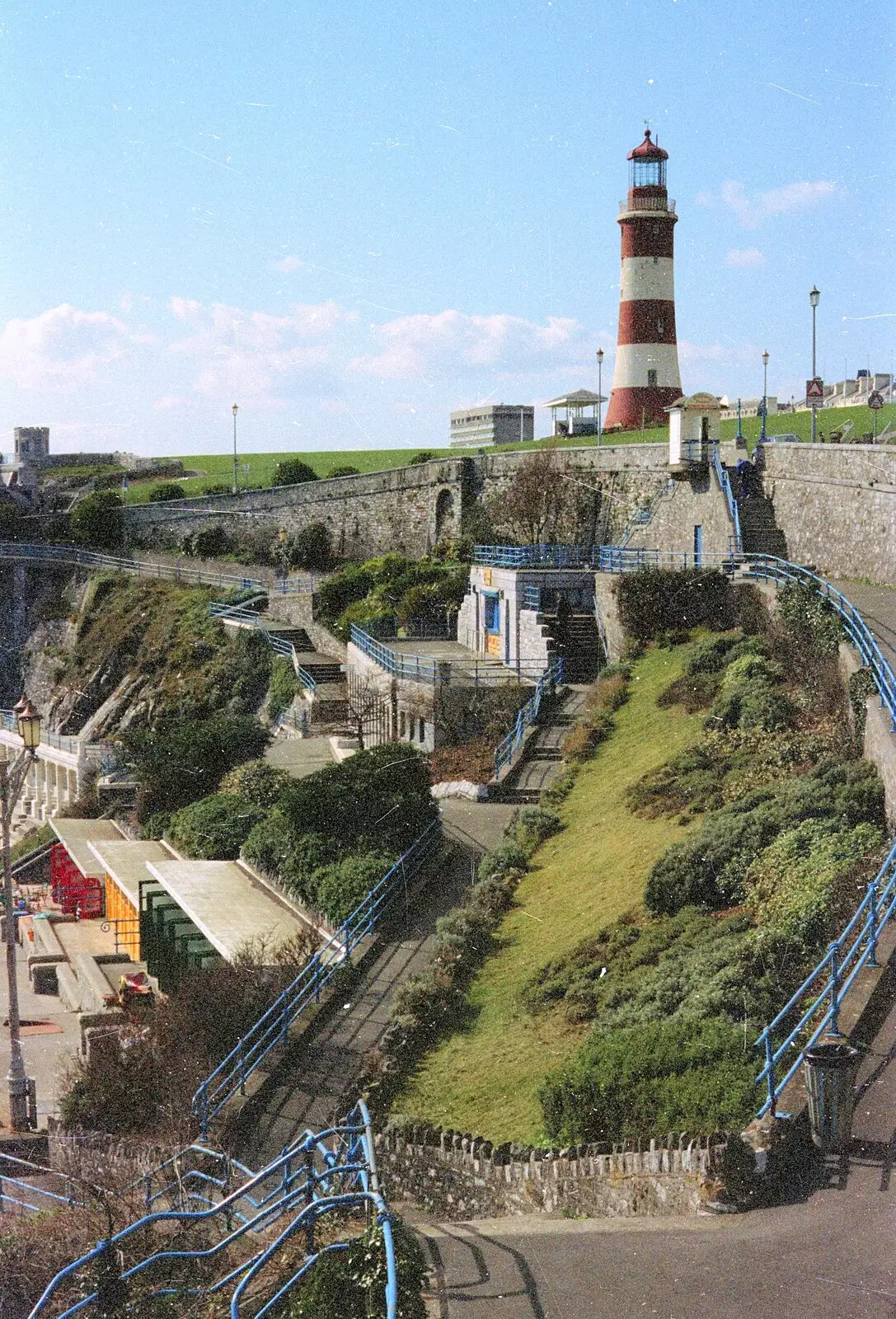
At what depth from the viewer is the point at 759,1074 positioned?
10.5m

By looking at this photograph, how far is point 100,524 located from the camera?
55.6 meters

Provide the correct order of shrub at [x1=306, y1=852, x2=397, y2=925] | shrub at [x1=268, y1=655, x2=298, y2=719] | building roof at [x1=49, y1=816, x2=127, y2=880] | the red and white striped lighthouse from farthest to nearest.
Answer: the red and white striped lighthouse, shrub at [x1=268, y1=655, x2=298, y2=719], building roof at [x1=49, y1=816, x2=127, y2=880], shrub at [x1=306, y1=852, x2=397, y2=925]

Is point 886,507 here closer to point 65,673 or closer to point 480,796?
point 480,796

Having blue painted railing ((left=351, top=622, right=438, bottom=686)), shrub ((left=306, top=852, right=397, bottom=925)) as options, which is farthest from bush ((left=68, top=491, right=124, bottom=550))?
shrub ((left=306, top=852, right=397, bottom=925))

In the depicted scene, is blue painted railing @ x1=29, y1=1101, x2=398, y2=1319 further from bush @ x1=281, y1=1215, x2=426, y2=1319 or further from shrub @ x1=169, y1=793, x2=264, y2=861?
shrub @ x1=169, y1=793, x2=264, y2=861

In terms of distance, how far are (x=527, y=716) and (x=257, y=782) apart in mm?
5056

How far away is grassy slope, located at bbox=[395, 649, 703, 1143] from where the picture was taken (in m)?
14.5

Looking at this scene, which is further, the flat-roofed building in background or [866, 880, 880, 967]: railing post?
the flat-roofed building in background

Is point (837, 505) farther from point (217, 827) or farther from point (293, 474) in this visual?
point (293, 474)

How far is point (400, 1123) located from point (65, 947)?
1380 cm

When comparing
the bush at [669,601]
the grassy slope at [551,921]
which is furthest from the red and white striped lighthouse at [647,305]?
the grassy slope at [551,921]

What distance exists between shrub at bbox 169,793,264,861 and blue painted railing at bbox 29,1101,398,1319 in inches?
527

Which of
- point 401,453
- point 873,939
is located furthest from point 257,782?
point 401,453

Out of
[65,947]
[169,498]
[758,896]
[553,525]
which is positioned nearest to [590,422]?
[553,525]
